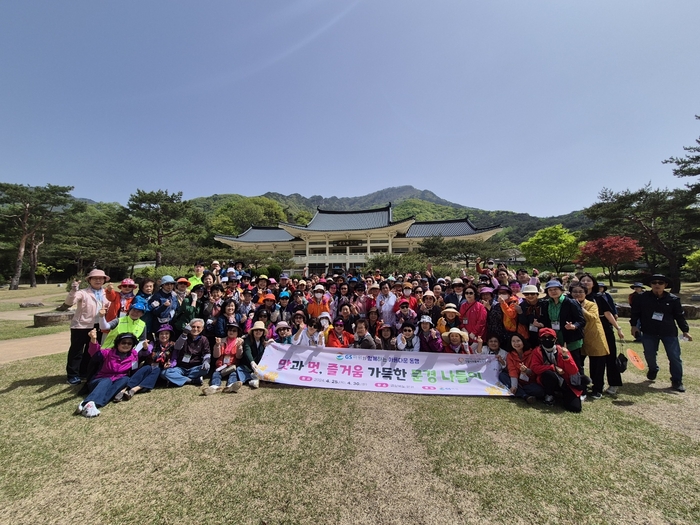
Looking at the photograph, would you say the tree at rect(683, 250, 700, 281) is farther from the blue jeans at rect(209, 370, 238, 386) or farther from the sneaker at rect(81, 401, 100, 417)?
the sneaker at rect(81, 401, 100, 417)

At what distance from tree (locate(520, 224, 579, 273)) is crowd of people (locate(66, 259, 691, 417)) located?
3234 cm

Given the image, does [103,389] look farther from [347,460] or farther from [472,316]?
[472,316]

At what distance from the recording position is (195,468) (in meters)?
2.58

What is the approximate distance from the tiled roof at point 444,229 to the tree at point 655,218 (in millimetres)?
12321

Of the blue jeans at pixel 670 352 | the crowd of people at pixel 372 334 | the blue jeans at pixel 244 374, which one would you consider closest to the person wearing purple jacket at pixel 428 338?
the crowd of people at pixel 372 334

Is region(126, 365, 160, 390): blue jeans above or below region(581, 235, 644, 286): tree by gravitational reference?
below

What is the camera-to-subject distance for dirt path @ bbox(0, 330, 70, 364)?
236 inches

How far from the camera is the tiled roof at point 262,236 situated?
106 ft

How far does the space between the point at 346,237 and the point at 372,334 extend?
25.4 meters

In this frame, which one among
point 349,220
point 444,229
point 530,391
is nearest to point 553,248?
point 444,229

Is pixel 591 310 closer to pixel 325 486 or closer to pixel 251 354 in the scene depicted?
pixel 325 486

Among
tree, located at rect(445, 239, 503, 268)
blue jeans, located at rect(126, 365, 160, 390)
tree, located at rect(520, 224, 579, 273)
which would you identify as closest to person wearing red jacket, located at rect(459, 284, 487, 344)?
blue jeans, located at rect(126, 365, 160, 390)

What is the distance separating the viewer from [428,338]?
481cm

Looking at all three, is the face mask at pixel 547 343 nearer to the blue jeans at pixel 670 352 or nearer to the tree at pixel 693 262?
the blue jeans at pixel 670 352
